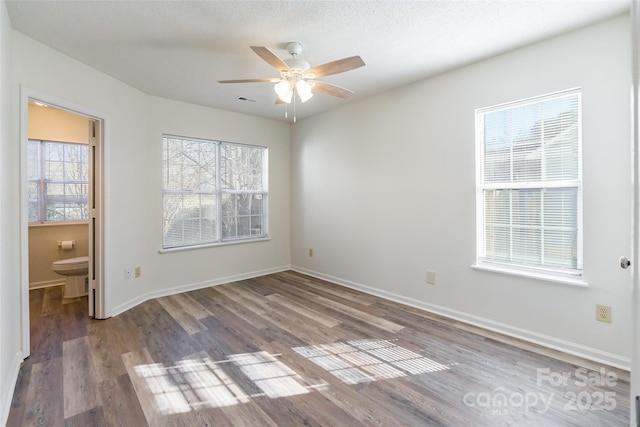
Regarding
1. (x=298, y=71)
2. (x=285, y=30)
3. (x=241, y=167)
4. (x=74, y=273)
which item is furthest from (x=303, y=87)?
(x=74, y=273)

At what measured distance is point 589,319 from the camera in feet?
7.30

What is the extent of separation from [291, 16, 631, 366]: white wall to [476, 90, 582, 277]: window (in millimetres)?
94

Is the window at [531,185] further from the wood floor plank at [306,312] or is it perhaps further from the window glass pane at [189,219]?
the window glass pane at [189,219]

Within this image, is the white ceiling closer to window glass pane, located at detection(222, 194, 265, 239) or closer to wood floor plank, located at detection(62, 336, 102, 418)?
window glass pane, located at detection(222, 194, 265, 239)

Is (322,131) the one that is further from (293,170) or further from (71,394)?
(71,394)

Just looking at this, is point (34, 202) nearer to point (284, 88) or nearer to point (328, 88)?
point (284, 88)

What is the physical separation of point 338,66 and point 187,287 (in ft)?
11.1

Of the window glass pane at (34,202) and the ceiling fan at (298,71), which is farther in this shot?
the window glass pane at (34,202)

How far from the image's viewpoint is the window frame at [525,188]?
7.48ft

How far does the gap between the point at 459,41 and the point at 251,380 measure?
3.07 m

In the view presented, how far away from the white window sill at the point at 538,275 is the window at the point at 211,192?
3296 mm

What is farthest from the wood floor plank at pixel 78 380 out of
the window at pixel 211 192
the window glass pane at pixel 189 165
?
the window glass pane at pixel 189 165

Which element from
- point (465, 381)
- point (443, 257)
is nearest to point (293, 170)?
point (443, 257)

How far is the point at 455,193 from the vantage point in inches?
117
